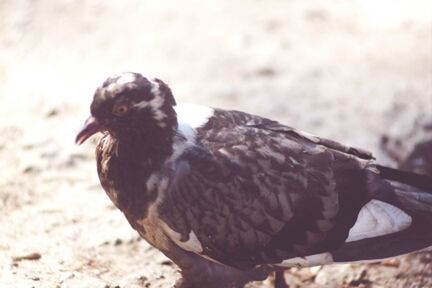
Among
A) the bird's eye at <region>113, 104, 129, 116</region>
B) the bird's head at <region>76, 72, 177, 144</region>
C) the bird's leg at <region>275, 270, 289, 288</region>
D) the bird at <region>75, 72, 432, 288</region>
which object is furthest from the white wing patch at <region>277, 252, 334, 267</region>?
the bird's eye at <region>113, 104, 129, 116</region>

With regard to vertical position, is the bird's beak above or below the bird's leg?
above

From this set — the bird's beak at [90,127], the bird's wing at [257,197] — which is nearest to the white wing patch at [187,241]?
the bird's wing at [257,197]

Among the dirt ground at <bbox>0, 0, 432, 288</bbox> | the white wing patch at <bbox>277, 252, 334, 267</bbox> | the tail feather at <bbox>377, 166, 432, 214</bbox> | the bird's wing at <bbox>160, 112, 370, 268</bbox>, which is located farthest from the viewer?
the dirt ground at <bbox>0, 0, 432, 288</bbox>

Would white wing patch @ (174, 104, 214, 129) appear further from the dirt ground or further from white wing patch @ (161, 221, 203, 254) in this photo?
the dirt ground

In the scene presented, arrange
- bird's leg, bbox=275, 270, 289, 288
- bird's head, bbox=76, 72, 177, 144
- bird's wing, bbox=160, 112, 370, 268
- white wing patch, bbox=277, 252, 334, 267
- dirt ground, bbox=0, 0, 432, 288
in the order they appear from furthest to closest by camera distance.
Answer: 1. dirt ground, bbox=0, 0, 432, 288
2. bird's leg, bbox=275, 270, 289, 288
3. white wing patch, bbox=277, 252, 334, 267
4. bird's wing, bbox=160, 112, 370, 268
5. bird's head, bbox=76, 72, 177, 144

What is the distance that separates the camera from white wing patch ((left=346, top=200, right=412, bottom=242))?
432 cm

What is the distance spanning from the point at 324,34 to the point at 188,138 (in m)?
3.95

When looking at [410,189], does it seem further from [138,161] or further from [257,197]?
[138,161]

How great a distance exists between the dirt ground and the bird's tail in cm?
86

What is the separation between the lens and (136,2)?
324 inches

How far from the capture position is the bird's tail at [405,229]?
4277 mm

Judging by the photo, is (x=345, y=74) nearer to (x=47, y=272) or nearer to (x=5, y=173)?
(x=5, y=173)

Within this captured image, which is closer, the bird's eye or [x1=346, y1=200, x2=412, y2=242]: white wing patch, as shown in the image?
the bird's eye

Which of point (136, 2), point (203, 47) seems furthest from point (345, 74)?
point (136, 2)
